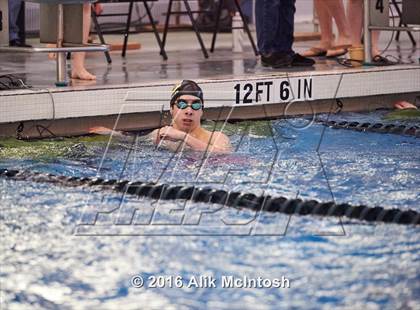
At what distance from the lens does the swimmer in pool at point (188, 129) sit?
5.74 meters

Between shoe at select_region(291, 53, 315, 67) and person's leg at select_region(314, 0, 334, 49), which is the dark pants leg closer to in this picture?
shoe at select_region(291, 53, 315, 67)

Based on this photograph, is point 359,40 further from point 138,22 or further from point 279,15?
point 138,22

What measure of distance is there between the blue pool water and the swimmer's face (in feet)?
0.58

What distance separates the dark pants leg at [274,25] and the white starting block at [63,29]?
1322mm

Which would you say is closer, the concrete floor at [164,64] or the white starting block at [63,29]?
the white starting block at [63,29]

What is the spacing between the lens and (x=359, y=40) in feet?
25.8

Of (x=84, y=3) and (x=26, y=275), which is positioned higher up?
(x=84, y=3)

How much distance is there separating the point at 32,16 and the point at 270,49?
463 centimetres

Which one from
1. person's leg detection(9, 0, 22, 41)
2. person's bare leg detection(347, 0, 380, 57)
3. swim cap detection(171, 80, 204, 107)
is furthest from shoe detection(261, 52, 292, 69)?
person's leg detection(9, 0, 22, 41)

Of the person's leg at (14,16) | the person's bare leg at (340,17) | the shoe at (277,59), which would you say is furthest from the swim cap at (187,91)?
the person's leg at (14,16)

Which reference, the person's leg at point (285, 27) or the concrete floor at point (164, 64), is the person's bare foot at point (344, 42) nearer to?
the concrete floor at point (164, 64)

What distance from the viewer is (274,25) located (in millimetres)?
7262

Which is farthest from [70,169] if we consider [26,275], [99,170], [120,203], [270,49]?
[270,49]

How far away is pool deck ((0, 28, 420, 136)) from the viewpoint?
6156 millimetres
